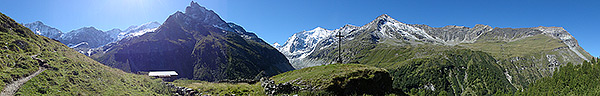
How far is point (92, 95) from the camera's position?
15.7 m

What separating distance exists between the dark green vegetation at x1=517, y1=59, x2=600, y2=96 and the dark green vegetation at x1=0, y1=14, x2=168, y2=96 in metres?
218

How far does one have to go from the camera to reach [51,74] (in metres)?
15.8

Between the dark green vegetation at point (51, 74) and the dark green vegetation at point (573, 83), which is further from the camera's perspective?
the dark green vegetation at point (573, 83)

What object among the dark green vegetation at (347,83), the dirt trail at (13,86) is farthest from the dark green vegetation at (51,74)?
the dark green vegetation at (347,83)

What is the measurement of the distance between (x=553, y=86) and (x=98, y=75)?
267812 mm

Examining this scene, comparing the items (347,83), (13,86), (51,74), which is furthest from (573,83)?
(13,86)

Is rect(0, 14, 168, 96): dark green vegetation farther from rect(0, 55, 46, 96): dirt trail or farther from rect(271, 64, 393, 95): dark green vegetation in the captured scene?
rect(271, 64, 393, 95): dark green vegetation

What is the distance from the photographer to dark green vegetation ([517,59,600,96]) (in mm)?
158438

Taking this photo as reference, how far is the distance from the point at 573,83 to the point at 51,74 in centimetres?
26529

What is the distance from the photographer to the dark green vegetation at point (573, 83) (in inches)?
6238

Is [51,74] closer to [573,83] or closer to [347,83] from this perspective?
[347,83]

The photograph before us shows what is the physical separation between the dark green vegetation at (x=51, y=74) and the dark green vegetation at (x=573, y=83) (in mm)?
217640

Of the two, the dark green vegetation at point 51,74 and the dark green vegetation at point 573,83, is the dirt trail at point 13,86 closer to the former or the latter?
the dark green vegetation at point 51,74

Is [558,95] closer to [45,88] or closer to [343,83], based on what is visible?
[343,83]
